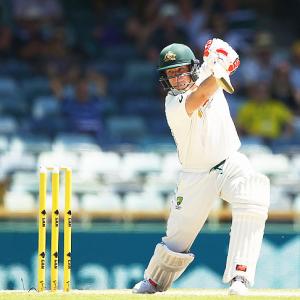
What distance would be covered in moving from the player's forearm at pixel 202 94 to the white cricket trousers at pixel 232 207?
0.46 m

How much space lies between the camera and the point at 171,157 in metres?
12.0

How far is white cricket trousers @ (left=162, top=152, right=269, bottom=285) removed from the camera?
7.10 m

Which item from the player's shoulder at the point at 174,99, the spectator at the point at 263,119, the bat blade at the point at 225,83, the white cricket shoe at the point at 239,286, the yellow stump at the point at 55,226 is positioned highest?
the bat blade at the point at 225,83

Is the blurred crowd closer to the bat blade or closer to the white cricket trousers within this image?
the white cricket trousers

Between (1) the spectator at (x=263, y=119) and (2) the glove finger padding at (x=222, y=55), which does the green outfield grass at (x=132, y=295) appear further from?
(1) the spectator at (x=263, y=119)

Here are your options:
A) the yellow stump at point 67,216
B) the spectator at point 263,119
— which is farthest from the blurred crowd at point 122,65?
the yellow stump at point 67,216

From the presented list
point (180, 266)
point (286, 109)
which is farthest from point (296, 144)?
point (180, 266)

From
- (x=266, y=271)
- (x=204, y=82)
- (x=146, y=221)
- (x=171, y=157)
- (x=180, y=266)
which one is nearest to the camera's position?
(x=204, y=82)

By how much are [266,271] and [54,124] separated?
3548 millimetres

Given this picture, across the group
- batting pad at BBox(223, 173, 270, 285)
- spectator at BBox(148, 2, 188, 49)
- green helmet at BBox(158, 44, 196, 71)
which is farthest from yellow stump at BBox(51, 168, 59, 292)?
spectator at BBox(148, 2, 188, 49)

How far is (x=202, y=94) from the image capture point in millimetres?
6996

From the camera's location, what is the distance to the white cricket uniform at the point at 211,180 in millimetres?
7125

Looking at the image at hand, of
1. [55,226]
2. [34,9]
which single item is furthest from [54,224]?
[34,9]

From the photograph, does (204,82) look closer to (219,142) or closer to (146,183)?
(219,142)
